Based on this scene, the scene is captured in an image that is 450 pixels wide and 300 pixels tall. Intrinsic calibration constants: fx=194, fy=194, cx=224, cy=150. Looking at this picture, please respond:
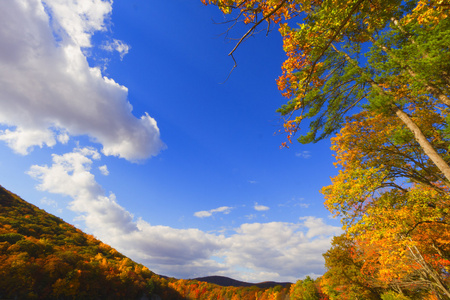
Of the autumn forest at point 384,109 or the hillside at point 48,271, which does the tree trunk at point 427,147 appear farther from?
the hillside at point 48,271

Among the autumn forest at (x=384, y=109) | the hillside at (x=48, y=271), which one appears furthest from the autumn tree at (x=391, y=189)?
the hillside at (x=48, y=271)

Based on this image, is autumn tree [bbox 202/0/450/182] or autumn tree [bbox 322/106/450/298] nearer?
autumn tree [bbox 202/0/450/182]

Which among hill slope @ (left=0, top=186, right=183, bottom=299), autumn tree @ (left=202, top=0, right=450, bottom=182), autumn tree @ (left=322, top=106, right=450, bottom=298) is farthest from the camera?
hill slope @ (left=0, top=186, right=183, bottom=299)

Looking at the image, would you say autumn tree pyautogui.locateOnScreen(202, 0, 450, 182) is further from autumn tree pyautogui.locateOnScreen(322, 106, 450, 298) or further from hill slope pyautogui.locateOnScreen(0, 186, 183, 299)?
hill slope pyautogui.locateOnScreen(0, 186, 183, 299)

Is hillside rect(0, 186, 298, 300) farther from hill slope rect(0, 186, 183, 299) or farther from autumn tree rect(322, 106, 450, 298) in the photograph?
autumn tree rect(322, 106, 450, 298)

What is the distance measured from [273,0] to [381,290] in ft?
112

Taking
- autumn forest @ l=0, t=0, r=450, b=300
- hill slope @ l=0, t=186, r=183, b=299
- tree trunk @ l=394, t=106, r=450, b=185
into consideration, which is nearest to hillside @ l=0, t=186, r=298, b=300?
hill slope @ l=0, t=186, r=183, b=299

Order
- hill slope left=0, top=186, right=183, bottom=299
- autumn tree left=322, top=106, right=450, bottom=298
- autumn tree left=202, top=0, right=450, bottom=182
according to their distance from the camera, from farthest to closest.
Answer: hill slope left=0, top=186, right=183, bottom=299 → autumn tree left=322, top=106, right=450, bottom=298 → autumn tree left=202, top=0, right=450, bottom=182

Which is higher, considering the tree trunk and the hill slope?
the tree trunk

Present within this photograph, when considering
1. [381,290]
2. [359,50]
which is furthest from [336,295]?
[359,50]

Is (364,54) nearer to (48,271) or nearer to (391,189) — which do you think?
(391,189)

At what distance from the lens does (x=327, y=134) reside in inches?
447

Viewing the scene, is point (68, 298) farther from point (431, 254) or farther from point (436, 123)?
point (436, 123)

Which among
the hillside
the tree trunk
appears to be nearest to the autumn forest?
the tree trunk
